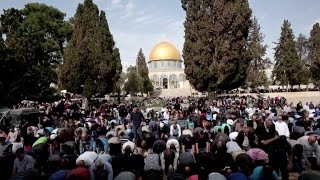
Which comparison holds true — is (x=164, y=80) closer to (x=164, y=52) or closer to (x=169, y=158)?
(x=164, y=52)

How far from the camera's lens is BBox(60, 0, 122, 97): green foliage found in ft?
109

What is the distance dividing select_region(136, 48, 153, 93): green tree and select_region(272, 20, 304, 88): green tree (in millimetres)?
27010

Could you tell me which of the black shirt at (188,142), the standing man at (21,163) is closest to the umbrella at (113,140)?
the black shirt at (188,142)

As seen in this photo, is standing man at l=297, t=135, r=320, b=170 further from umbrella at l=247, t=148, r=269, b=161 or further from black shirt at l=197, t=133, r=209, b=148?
black shirt at l=197, t=133, r=209, b=148

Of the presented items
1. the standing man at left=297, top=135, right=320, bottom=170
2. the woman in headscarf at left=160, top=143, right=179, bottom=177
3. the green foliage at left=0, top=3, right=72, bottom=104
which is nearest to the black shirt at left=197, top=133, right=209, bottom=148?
the woman in headscarf at left=160, top=143, right=179, bottom=177

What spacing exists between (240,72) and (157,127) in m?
22.6

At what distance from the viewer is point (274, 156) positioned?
8.37 metres

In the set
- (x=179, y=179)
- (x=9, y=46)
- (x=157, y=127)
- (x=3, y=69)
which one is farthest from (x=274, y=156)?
(x=9, y=46)

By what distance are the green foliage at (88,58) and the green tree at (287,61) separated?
→ 90.3ft

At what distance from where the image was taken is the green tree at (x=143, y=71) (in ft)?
246

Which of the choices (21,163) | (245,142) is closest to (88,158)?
(21,163)

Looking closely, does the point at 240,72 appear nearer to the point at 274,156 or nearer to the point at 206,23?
the point at 206,23

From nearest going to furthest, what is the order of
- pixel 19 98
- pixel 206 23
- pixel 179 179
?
pixel 179 179 → pixel 19 98 → pixel 206 23

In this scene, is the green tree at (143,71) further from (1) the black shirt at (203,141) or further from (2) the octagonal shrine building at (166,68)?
(1) the black shirt at (203,141)
